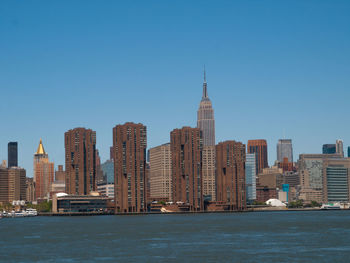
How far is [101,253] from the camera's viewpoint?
105 m

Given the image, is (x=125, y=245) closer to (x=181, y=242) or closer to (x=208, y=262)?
(x=181, y=242)

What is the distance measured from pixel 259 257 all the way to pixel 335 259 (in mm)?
10425

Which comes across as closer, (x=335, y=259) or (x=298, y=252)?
(x=335, y=259)

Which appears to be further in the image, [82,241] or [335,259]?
[82,241]

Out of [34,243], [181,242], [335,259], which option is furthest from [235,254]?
[34,243]

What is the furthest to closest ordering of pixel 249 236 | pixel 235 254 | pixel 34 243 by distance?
1. pixel 249 236
2. pixel 34 243
3. pixel 235 254

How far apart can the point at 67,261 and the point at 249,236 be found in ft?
171

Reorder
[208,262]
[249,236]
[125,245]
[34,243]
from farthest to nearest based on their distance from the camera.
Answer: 1. [249,236]
2. [34,243]
3. [125,245]
4. [208,262]

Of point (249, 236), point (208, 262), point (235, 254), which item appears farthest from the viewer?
point (249, 236)

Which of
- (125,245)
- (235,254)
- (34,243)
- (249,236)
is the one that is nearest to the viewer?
(235,254)

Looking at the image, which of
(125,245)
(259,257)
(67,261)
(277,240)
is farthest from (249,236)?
(67,261)

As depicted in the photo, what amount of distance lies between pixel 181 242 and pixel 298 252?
88.0 feet

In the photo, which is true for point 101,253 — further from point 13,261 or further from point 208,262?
point 208,262

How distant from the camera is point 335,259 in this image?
3691 inches
